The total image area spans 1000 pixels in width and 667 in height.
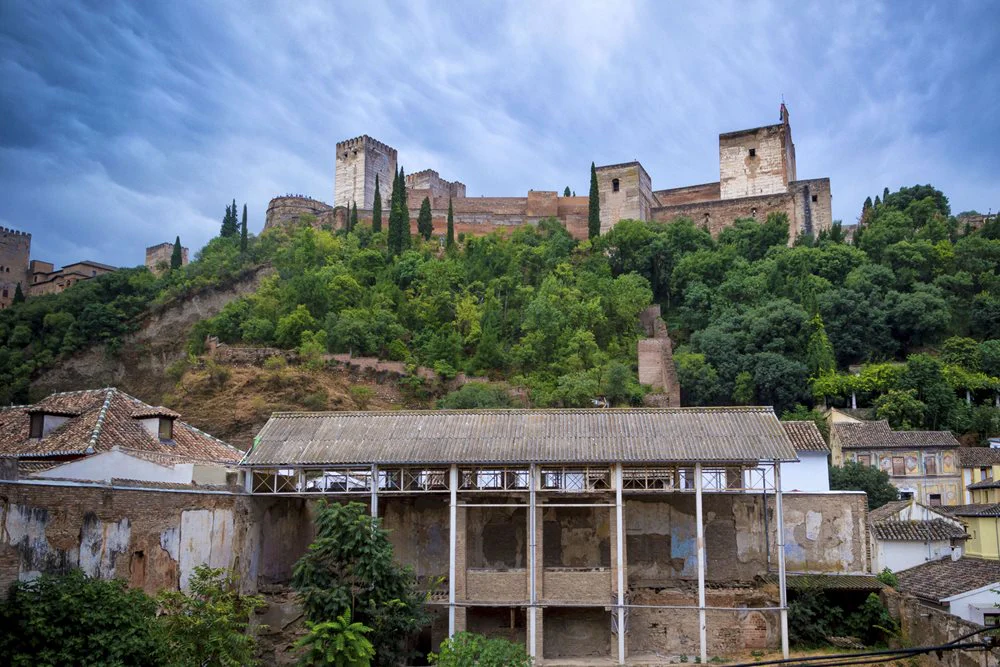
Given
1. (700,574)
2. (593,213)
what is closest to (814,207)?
(593,213)

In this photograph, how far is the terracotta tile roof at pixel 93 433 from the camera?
2531 centimetres

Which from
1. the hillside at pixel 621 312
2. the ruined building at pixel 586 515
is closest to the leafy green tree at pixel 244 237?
the hillside at pixel 621 312

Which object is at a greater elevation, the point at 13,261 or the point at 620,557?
the point at 13,261

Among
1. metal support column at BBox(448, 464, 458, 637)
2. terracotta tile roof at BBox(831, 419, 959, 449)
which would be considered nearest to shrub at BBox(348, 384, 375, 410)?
terracotta tile roof at BBox(831, 419, 959, 449)

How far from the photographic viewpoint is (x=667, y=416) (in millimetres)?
26719

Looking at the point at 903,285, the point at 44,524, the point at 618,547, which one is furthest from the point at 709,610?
the point at 903,285

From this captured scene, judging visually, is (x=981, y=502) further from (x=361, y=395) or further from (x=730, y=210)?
(x=730, y=210)

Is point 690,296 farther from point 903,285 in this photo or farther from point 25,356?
point 25,356

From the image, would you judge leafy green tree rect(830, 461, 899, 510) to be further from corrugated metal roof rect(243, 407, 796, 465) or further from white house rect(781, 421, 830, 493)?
corrugated metal roof rect(243, 407, 796, 465)

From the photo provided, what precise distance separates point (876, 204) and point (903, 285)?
15.7 m

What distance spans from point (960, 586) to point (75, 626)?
68.1 feet

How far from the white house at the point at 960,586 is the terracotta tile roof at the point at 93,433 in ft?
69.0

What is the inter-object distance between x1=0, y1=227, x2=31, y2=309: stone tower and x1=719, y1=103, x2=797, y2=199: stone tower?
218ft

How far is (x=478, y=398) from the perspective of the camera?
153 ft
